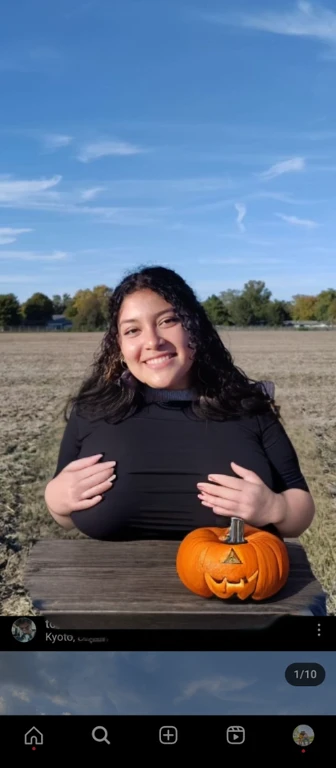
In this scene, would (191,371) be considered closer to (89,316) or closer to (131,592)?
(89,316)

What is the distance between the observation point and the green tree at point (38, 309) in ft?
5.60

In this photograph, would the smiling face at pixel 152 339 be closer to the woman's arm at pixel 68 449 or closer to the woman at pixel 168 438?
the woman at pixel 168 438

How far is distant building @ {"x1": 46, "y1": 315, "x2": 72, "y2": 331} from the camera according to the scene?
1.73 metres

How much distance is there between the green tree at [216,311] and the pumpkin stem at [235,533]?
1.47ft

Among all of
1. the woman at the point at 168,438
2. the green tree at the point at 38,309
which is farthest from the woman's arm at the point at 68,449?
the green tree at the point at 38,309

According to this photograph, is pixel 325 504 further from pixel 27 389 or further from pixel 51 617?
pixel 27 389

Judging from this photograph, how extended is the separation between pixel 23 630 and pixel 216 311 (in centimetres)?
79

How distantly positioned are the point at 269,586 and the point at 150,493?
319mm

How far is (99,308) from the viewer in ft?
5.63

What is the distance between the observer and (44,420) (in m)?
5.33
